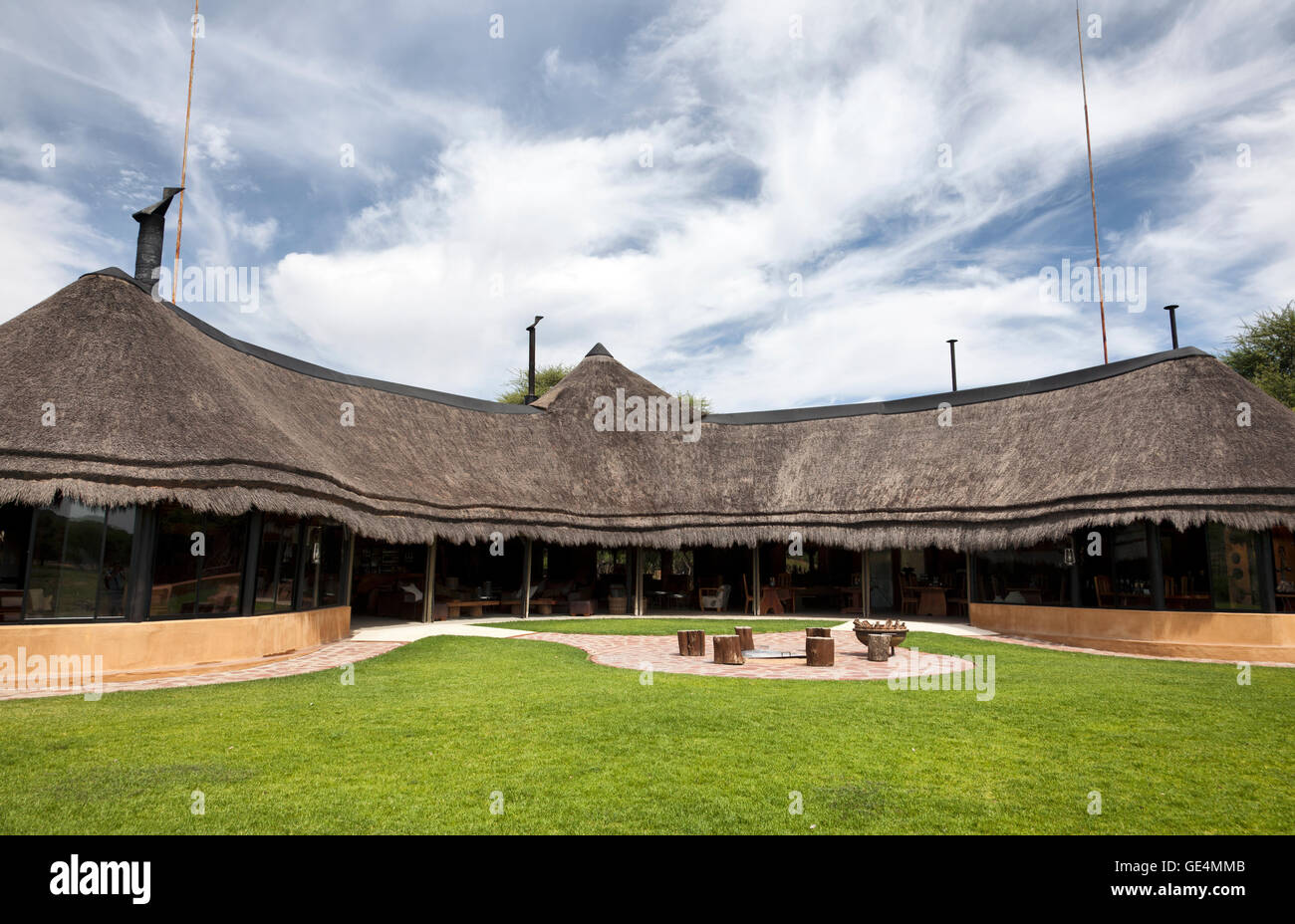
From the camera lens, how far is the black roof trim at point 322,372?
14609 millimetres

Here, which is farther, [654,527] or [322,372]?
[654,527]

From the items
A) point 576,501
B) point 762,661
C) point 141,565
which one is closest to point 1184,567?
point 762,661

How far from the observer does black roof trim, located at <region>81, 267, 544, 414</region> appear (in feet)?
47.9

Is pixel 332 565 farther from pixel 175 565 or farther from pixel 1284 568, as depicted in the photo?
pixel 1284 568

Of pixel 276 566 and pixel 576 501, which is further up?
pixel 576 501

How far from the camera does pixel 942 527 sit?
18703 mm

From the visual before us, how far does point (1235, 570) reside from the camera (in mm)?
14023

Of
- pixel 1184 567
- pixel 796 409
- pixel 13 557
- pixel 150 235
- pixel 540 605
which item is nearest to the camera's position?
pixel 13 557

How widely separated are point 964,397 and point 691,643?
44.9 feet

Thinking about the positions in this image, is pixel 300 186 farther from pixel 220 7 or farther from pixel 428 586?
pixel 428 586

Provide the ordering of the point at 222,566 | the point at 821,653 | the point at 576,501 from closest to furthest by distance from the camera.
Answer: the point at 821,653 < the point at 222,566 < the point at 576,501

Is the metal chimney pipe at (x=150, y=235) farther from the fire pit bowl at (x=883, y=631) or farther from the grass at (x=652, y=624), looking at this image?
the fire pit bowl at (x=883, y=631)

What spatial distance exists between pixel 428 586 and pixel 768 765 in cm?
1473
